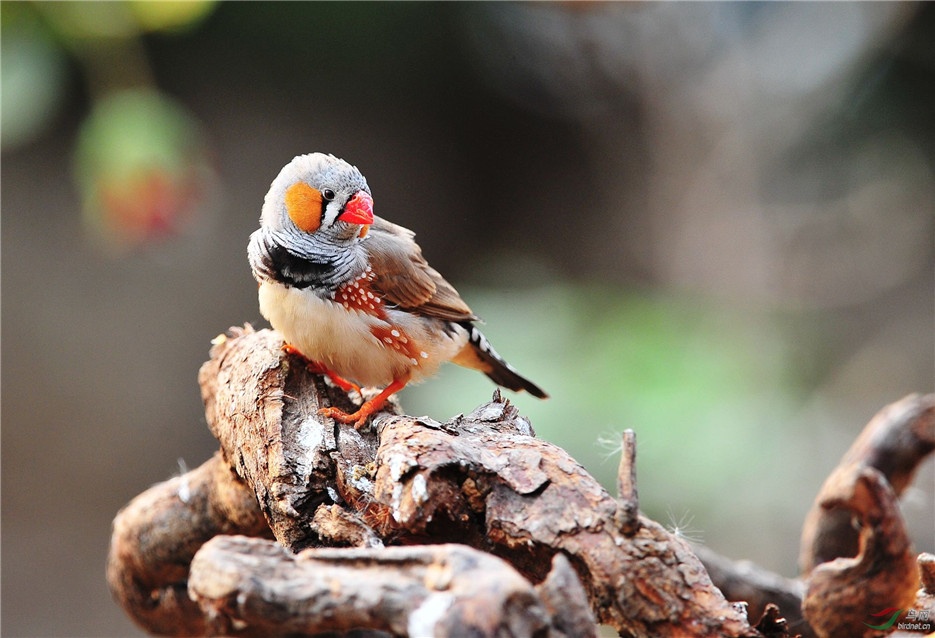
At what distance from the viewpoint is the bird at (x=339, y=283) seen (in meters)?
2.12

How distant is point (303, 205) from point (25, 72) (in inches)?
131

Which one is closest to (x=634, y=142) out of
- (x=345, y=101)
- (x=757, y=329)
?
(x=757, y=329)

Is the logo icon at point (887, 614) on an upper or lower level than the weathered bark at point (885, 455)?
lower

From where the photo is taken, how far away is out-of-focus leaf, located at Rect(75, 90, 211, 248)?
428cm

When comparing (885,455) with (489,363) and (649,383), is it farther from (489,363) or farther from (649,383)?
(649,383)

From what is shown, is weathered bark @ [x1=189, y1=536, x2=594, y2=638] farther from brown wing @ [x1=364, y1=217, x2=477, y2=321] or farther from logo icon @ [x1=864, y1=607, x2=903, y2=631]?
brown wing @ [x1=364, y1=217, x2=477, y2=321]

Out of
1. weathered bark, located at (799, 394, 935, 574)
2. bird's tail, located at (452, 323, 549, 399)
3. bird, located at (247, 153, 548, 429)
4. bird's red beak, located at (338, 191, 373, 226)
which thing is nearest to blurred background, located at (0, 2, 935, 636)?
bird's tail, located at (452, 323, 549, 399)

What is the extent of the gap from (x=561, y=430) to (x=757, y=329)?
192cm

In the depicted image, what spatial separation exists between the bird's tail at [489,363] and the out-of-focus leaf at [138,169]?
247 cm

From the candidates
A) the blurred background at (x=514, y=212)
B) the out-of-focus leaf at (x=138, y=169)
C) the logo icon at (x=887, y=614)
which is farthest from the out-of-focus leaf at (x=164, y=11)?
the logo icon at (x=887, y=614)

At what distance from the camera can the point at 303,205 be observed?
2146 mm

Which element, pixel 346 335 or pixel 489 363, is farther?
pixel 489 363

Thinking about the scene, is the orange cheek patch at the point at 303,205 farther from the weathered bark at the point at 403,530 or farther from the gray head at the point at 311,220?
the weathered bark at the point at 403,530

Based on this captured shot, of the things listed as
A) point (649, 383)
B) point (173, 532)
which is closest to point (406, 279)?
point (173, 532)
